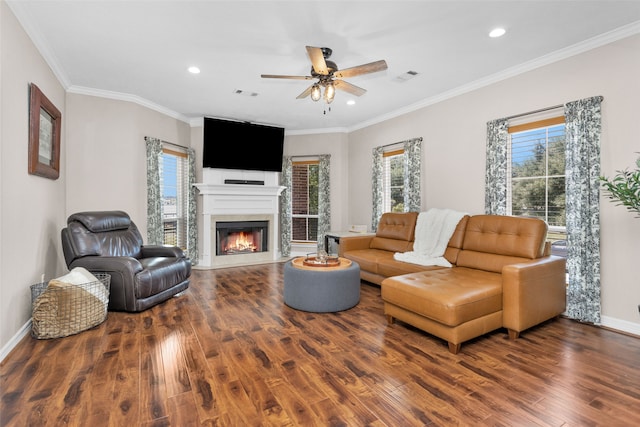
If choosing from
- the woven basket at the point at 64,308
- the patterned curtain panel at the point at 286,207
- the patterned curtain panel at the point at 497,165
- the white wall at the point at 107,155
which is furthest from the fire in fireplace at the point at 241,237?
the patterned curtain panel at the point at 497,165

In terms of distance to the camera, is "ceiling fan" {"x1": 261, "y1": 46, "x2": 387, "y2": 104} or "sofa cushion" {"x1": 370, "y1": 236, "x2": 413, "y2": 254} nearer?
"ceiling fan" {"x1": 261, "y1": 46, "x2": 387, "y2": 104}

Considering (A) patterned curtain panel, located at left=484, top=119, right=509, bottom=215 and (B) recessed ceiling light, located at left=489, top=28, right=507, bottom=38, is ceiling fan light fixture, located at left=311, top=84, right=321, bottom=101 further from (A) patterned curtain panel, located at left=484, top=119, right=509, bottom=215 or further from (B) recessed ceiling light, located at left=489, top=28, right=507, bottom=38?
(A) patterned curtain panel, located at left=484, top=119, right=509, bottom=215

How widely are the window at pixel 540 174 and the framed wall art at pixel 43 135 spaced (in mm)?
5117

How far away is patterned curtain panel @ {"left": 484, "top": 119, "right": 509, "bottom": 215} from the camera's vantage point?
12.3ft

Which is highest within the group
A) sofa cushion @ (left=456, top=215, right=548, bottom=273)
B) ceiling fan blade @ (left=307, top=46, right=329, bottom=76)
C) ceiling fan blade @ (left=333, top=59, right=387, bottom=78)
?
ceiling fan blade @ (left=307, top=46, right=329, bottom=76)

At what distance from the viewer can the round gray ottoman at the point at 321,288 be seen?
3.32m

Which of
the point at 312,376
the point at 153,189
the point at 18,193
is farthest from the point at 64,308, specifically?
the point at 153,189

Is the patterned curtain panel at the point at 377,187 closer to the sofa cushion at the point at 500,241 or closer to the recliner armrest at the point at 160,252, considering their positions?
the sofa cushion at the point at 500,241

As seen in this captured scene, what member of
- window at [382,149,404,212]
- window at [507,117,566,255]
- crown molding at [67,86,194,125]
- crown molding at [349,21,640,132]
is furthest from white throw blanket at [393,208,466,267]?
crown molding at [67,86,194,125]

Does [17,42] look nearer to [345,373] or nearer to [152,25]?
[152,25]

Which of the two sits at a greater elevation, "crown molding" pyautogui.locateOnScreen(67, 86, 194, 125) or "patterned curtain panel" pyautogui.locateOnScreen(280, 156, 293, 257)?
"crown molding" pyautogui.locateOnScreen(67, 86, 194, 125)

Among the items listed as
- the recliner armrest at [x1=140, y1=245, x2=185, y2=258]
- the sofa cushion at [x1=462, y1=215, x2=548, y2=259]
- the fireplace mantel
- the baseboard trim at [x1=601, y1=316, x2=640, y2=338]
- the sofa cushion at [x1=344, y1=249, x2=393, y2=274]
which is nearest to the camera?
the baseboard trim at [x1=601, y1=316, x2=640, y2=338]

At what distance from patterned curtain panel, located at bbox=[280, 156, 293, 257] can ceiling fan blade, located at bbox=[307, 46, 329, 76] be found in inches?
145

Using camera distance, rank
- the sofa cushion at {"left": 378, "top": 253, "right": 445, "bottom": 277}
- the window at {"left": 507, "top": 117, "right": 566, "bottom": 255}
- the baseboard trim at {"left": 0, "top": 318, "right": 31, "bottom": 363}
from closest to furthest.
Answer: the baseboard trim at {"left": 0, "top": 318, "right": 31, "bottom": 363}
the window at {"left": 507, "top": 117, "right": 566, "bottom": 255}
the sofa cushion at {"left": 378, "top": 253, "right": 445, "bottom": 277}
